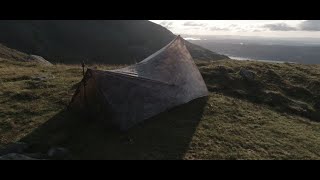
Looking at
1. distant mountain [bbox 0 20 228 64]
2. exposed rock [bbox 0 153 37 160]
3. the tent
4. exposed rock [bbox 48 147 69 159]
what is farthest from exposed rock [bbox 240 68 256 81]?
distant mountain [bbox 0 20 228 64]

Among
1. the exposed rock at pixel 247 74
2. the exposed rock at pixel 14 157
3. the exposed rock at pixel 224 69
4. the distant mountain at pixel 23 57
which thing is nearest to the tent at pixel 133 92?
the exposed rock at pixel 14 157

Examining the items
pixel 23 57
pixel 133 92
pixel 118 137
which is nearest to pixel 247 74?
pixel 133 92

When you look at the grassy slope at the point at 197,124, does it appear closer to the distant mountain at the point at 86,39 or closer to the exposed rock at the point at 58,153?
the exposed rock at the point at 58,153

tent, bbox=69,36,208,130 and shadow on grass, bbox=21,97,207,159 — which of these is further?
tent, bbox=69,36,208,130

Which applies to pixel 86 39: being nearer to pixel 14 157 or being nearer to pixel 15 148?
pixel 15 148

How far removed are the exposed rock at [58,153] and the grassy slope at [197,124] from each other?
48 centimetres

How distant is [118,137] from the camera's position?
18422mm

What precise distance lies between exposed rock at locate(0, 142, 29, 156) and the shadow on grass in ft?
1.32

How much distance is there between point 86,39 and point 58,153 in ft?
496

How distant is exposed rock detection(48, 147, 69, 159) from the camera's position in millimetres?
16453

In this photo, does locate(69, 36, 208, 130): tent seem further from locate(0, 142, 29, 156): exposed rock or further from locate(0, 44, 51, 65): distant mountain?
locate(0, 44, 51, 65): distant mountain

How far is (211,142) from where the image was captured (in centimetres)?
1808
